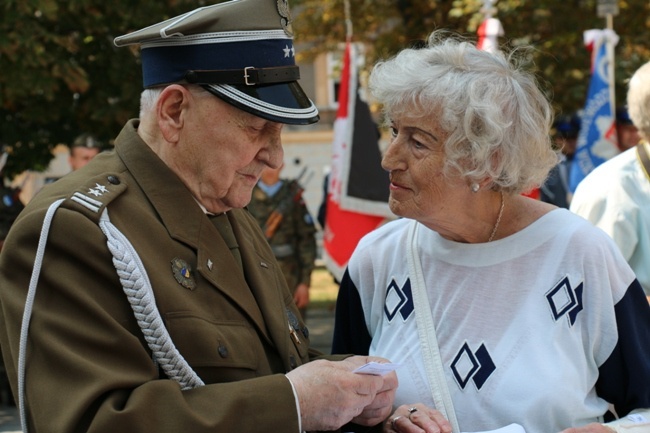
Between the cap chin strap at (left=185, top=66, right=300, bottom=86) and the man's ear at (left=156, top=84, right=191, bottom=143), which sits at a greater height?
the cap chin strap at (left=185, top=66, right=300, bottom=86)

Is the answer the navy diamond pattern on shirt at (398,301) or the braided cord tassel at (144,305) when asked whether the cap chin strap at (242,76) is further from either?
the navy diamond pattern on shirt at (398,301)

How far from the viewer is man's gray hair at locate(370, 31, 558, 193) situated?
3043mm

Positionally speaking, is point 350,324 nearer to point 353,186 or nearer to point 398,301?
point 398,301

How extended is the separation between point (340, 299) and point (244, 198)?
3.04 ft

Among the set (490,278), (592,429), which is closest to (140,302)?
(490,278)

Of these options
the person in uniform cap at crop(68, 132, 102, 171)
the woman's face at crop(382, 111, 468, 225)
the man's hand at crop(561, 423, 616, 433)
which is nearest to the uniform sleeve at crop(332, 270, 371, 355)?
the woman's face at crop(382, 111, 468, 225)

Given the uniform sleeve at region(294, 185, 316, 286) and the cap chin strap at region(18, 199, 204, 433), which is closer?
the cap chin strap at region(18, 199, 204, 433)

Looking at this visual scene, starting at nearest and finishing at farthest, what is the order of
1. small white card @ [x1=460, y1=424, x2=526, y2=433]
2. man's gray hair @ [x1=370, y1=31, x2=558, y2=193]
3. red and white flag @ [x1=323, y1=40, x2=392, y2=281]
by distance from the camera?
small white card @ [x1=460, y1=424, x2=526, y2=433] → man's gray hair @ [x1=370, y1=31, x2=558, y2=193] → red and white flag @ [x1=323, y1=40, x2=392, y2=281]

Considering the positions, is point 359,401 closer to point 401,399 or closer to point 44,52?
point 401,399

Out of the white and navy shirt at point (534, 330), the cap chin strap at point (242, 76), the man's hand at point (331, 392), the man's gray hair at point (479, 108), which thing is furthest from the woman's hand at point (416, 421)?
the cap chin strap at point (242, 76)

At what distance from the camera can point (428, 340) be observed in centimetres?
309

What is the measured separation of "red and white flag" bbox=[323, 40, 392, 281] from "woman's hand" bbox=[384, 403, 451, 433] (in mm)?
6270

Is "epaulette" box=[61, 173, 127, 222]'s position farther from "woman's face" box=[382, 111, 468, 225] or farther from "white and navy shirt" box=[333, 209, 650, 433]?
"white and navy shirt" box=[333, 209, 650, 433]

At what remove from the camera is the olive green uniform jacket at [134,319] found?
2.13 meters
